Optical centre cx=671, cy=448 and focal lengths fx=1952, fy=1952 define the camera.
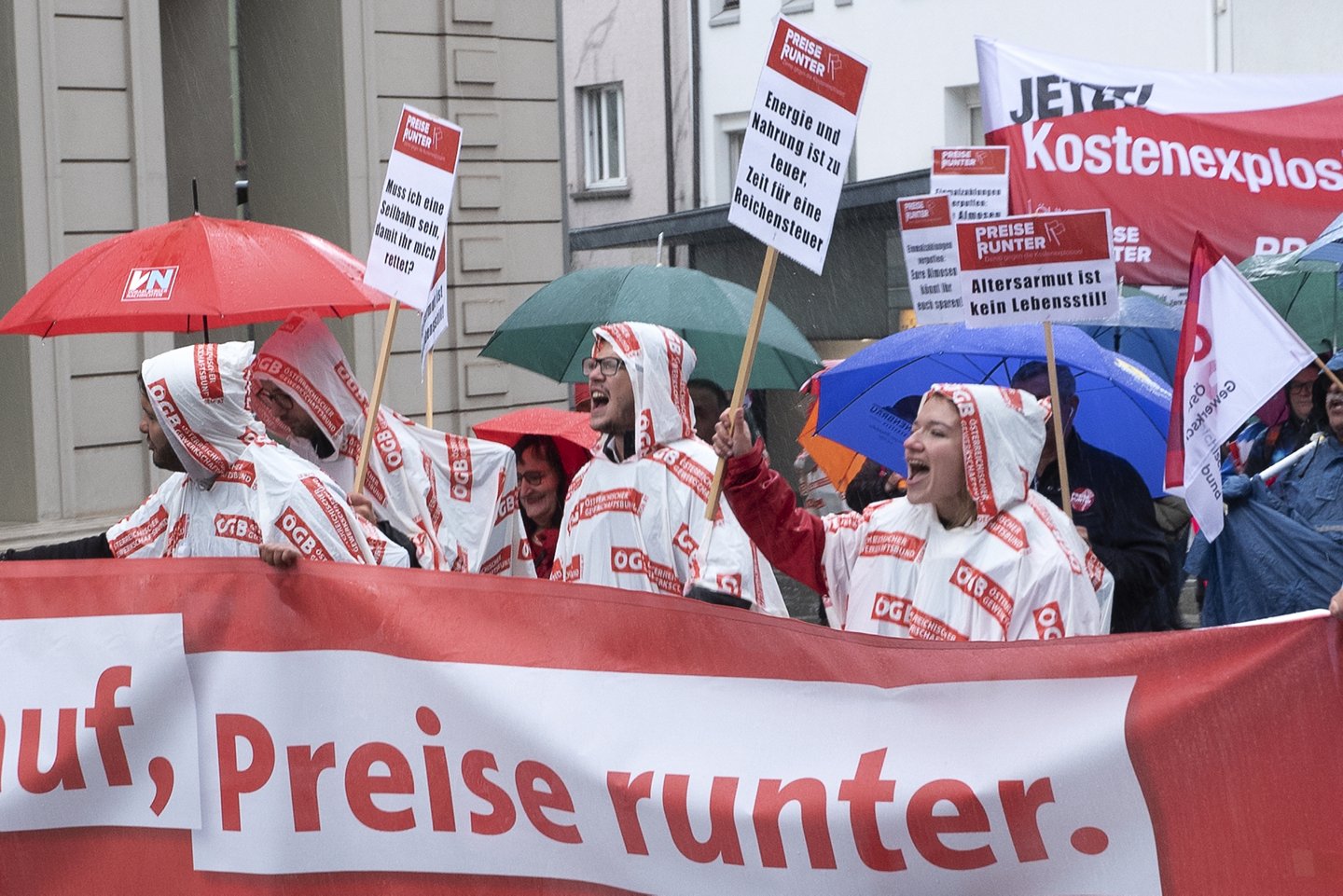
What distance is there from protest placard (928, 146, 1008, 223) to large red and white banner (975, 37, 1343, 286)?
2.42 meters

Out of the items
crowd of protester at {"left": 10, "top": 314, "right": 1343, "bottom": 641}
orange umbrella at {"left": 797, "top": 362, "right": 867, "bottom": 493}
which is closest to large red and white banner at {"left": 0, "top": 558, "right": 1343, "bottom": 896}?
crowd of protester at {"left": 10, "top": 314, "right": 1343, "bottom": 641}

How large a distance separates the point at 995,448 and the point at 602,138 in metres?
27.0

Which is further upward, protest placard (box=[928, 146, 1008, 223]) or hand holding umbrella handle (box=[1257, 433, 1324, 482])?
protest placard (box=[928, 146, 1008, 223])

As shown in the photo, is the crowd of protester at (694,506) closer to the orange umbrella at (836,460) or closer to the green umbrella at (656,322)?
the green umbrella at (656,322)

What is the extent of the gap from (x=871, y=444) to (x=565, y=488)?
116 centimetres

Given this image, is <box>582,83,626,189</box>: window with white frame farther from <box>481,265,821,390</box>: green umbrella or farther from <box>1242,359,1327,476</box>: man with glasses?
<box>1242,359,1327,476</box>: man with glasses

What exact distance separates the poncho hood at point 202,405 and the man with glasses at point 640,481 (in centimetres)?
96

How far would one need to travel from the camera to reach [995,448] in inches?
177

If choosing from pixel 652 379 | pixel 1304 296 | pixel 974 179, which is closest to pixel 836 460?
pixel 1304 296

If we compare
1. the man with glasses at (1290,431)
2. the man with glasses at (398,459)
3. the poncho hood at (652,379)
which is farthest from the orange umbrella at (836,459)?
the poncho hood at (652,379)

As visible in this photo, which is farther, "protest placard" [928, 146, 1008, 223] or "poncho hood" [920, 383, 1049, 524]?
"protest placard" [928, 146, 1008, 223]

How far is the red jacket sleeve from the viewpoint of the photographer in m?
4.82

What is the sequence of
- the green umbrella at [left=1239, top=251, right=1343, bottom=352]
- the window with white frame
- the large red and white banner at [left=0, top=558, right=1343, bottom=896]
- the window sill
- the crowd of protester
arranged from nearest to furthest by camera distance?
the large red and white banner at [left=0, top=558, right=1343, bottom=896]
the crowd of protester
the green umbrella at [left=1239, top=251, right=1343, bottom=352]
the window sill
the window with white frame

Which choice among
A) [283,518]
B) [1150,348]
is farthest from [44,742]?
[1150,348]
